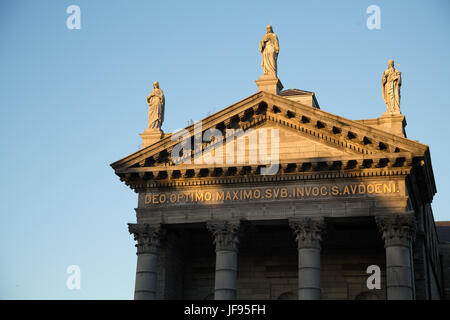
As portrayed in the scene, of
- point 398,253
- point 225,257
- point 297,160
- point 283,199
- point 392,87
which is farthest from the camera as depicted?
point 392,87

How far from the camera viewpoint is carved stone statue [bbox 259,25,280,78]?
119 feet

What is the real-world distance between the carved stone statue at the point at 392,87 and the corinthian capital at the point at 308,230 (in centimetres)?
638

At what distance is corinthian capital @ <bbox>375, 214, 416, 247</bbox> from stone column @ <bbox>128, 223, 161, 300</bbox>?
10.3 metres

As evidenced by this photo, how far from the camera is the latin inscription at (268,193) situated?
1283 inches

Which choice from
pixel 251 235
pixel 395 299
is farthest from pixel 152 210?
pixel 395 299

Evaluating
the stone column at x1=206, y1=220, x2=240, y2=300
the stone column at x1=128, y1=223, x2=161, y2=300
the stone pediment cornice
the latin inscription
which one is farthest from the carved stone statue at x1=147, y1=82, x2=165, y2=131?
the stone column at x1=206, y1=220, x2=240, y2=300

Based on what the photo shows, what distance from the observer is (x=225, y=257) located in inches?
1304

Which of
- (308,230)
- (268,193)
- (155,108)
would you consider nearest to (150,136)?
(155,108)

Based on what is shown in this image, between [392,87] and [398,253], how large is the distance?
7.87 m

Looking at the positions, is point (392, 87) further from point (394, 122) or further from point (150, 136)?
point (150, 136)

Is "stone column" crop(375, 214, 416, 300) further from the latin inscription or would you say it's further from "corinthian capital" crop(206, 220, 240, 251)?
"corinthian capital" crop(206, 220, 240, 251)

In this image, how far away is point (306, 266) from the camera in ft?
105

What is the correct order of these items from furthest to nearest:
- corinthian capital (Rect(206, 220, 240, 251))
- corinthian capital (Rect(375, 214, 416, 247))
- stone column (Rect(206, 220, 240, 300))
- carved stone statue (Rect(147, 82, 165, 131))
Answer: carved stone statue (Rect(147, 82, 165, 131))
corinthian capital (Rect(206, 220, 240, 251))
stone column (Rect(206, 220, 240, 300))
corinthian capital (Rect(375, 214, 416, 247))
